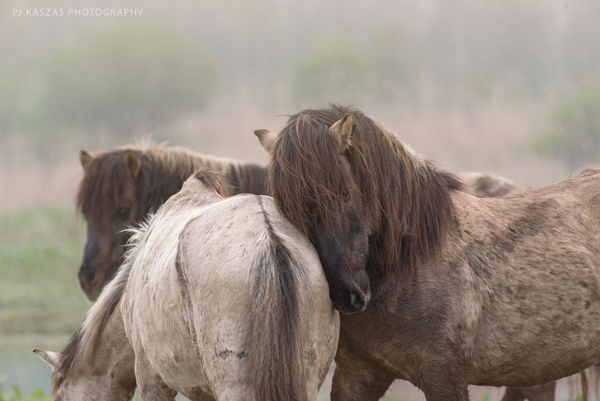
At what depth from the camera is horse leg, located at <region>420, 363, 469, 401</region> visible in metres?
3.10

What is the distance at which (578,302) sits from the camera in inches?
135

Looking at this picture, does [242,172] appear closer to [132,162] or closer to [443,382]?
[132,162]

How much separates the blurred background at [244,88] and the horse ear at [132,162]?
2.52 meters

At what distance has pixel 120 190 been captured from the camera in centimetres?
568

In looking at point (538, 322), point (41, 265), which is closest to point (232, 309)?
point (538, 322)

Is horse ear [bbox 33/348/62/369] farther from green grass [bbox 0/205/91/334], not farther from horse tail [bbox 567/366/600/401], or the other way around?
green grass [bbox 0/205/91/334]

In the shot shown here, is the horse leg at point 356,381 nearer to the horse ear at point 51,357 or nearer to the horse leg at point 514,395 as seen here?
the horse ear at point 51,357

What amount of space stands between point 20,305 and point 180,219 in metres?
6.83

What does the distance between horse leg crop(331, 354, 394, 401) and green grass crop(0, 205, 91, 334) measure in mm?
6351

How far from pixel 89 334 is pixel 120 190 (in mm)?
2247

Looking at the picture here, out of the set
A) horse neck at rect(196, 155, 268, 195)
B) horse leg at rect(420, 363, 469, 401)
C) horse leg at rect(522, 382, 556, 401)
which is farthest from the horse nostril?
horse neck at rect(196, 155, 268, 195)

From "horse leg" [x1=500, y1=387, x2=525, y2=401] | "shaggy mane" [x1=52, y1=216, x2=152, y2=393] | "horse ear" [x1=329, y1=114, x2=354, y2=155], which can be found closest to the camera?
"horse ear" [x1=329, y1=114, x2=354, y2=155]

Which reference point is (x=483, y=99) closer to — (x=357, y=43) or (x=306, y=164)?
(x=357, y=43)

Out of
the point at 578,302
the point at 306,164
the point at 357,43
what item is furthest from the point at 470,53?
the point at 306,164
